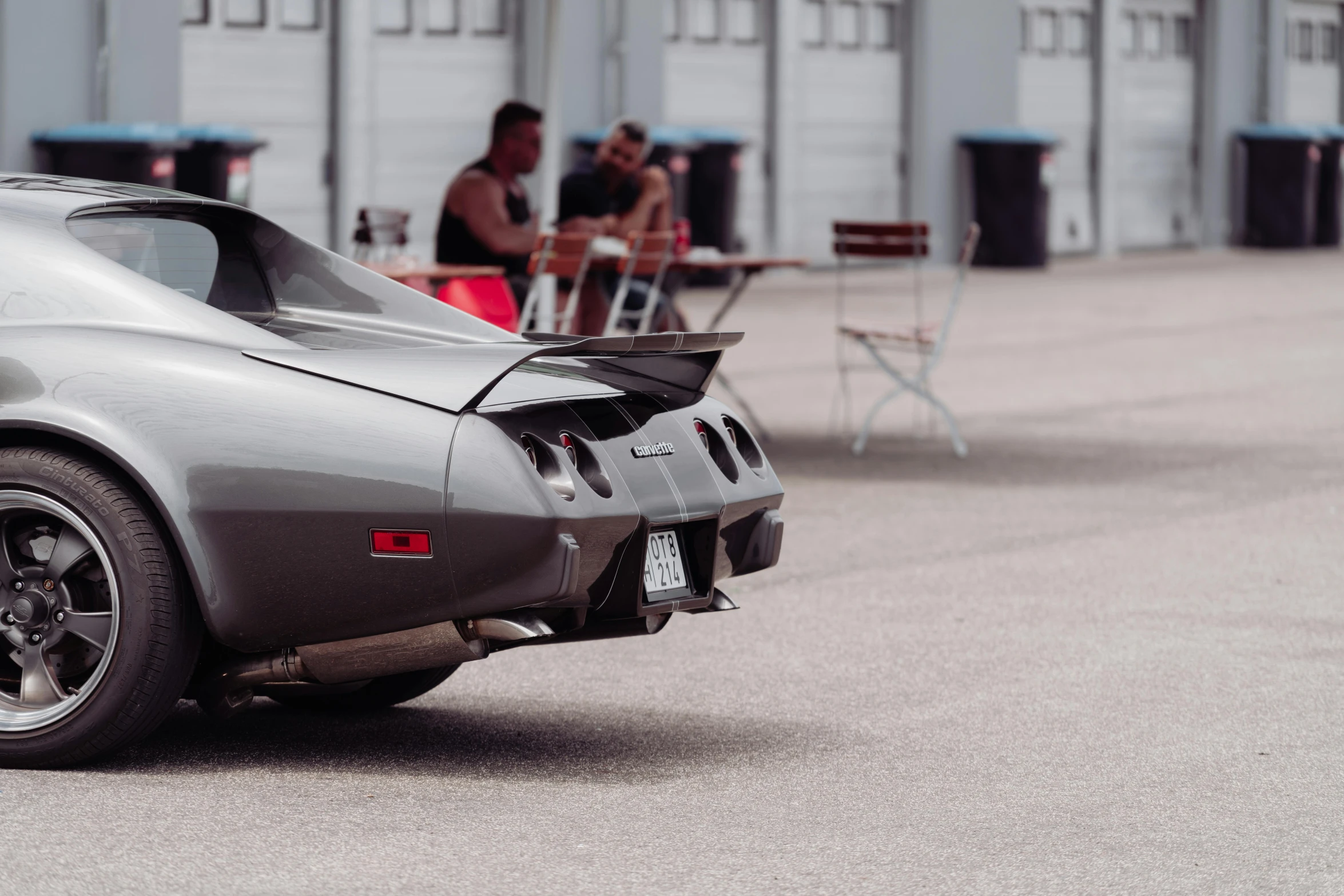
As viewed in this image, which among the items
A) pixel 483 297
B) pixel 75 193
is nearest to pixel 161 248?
pixel 75 193

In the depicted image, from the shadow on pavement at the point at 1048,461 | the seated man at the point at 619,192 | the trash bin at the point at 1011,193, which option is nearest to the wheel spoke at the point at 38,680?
the shadow on pavement at the point at 1048,461

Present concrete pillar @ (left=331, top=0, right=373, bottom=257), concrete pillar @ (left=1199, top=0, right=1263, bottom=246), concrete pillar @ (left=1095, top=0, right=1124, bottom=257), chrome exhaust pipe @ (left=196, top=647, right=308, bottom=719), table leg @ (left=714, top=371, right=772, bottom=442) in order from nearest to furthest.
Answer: chrome exhaust pipe @ (left=196, top=647, right=308, bottom=719), table leg @ (left=714, top=371, right=772, bottom=442), concrete pillar @ (left=331, top=0, right=373, bottom=257), concrete pillar @ (left=1095, top=0, right=1124, bottom=257), concrete pillar @ (left=1199, top=0, right=1263, bottom=246)

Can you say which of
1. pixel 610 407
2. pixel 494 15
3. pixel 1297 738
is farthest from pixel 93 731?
pixel 494 15

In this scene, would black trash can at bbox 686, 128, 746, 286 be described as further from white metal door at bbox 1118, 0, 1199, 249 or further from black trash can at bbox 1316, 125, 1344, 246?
black trash can at bbox 1316, 125, 1344, 246

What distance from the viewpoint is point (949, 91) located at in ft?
89.4

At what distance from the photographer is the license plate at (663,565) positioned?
496 cm

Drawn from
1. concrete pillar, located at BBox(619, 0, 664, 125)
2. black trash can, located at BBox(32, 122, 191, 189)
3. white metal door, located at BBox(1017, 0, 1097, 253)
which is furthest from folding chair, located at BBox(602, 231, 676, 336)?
white metal door, located at BBox(1017, 0, 1097, 253)

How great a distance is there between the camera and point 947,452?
11.1 metres

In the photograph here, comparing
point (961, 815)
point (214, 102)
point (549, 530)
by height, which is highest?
point (214, 102)

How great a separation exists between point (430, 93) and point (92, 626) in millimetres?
16668

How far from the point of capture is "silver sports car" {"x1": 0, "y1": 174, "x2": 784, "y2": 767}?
475cm

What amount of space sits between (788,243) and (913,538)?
671 inches

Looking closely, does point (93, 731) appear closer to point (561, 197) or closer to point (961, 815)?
point (961, 815)

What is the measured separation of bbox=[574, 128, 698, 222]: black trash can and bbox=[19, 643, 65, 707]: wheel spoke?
1734 centimetres
